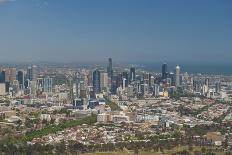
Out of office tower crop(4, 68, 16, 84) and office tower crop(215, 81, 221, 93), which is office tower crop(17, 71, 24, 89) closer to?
office tower crop(4, 68, 16, 84)

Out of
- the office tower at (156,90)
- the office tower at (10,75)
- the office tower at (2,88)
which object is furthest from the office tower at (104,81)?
the office tower at (2,88)

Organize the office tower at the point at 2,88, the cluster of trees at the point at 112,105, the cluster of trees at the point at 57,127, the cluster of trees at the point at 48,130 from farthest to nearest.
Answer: the office tower at the point at 2,88 → the cluster of trees at the point at 112,105 → the cluster of trees at the point at 57,127 → the cluster of trees at the point at 48,130

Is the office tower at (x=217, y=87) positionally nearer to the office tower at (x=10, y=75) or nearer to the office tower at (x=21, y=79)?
the office tower at (x=21, y=79)

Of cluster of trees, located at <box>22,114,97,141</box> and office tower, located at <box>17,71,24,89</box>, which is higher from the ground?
office tower, located at <box>17,71,24,89</box>

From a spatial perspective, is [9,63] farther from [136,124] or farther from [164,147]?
[164,147]

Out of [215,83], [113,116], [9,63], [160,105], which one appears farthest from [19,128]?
[9,63]

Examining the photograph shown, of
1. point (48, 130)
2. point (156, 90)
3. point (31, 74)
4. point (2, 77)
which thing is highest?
point (31, 74)

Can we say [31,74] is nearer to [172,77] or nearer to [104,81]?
[104,81]

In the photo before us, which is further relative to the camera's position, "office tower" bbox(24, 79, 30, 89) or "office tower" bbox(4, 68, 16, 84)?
"office tower" bbox(4, 68, 16, 84)

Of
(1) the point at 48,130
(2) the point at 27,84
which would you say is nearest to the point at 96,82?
(2) the point at 27,84

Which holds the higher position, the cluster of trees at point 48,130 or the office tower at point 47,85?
the office tower at point 47,85

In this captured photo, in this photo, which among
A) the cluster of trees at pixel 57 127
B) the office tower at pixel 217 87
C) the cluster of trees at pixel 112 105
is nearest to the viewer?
the cluster of trees at pixel 57 127

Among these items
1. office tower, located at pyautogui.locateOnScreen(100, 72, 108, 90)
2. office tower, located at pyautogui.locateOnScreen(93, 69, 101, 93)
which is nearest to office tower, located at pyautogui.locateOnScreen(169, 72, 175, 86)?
office tower, located at pyautogui.locateOnScreen(100, 72, 108, 90)
